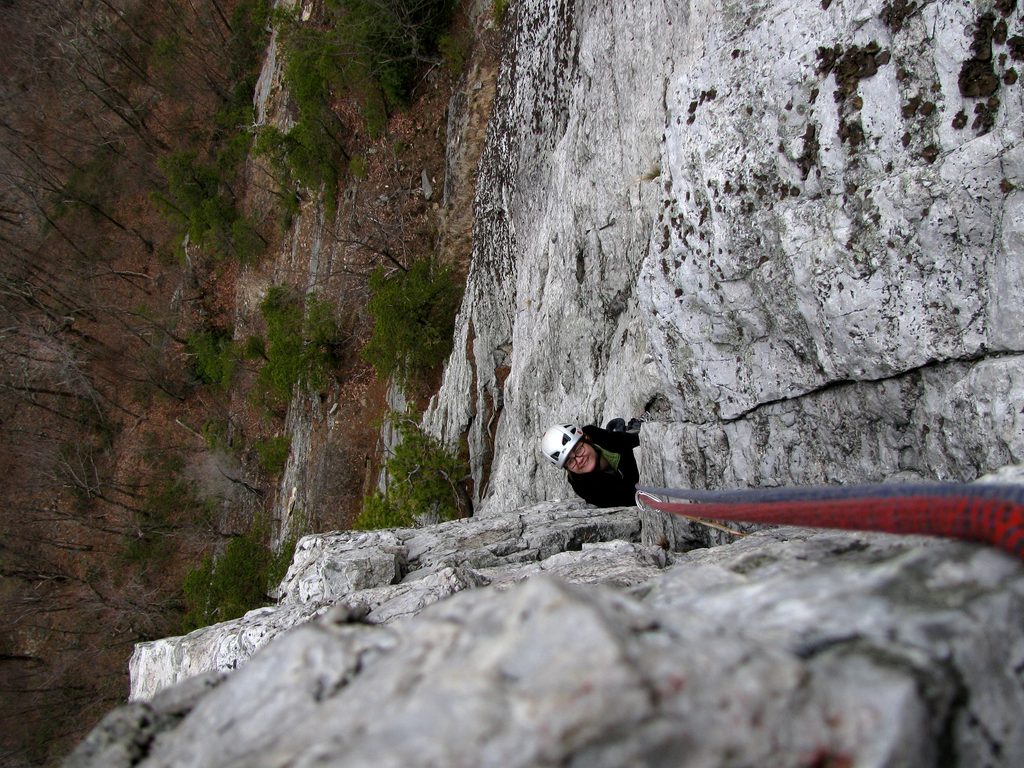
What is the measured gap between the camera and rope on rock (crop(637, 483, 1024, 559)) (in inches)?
77.4

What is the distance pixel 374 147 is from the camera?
20375 millimetres

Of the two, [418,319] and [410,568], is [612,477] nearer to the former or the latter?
[410,568]

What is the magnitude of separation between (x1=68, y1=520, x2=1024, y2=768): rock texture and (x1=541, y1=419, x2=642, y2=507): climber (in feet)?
16.9

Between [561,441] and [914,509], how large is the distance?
5.41 metres

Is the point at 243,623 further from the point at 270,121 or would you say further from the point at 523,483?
the point at 270,121

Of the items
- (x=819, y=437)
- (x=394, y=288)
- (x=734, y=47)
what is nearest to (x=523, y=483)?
(x=819, y=437)

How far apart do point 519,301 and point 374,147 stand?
1248cm

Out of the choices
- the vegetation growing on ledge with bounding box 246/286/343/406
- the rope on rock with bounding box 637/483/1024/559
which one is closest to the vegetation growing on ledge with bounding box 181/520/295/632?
the vegetation growing on ledge with bounding box 246/286/343/406

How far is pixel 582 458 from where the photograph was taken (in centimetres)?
757

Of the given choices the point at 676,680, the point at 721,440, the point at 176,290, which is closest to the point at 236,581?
the point at 176,290

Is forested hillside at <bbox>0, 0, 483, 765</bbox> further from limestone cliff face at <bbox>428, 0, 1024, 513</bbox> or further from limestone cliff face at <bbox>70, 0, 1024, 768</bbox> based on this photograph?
limestone cliff face at <bbox>428, 0, 1024, 513</bbox>

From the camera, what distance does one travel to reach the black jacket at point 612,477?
737cm

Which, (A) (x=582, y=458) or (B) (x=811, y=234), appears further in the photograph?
(A) (x=582, y=458)

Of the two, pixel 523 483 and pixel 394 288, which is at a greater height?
pixel 394 288
